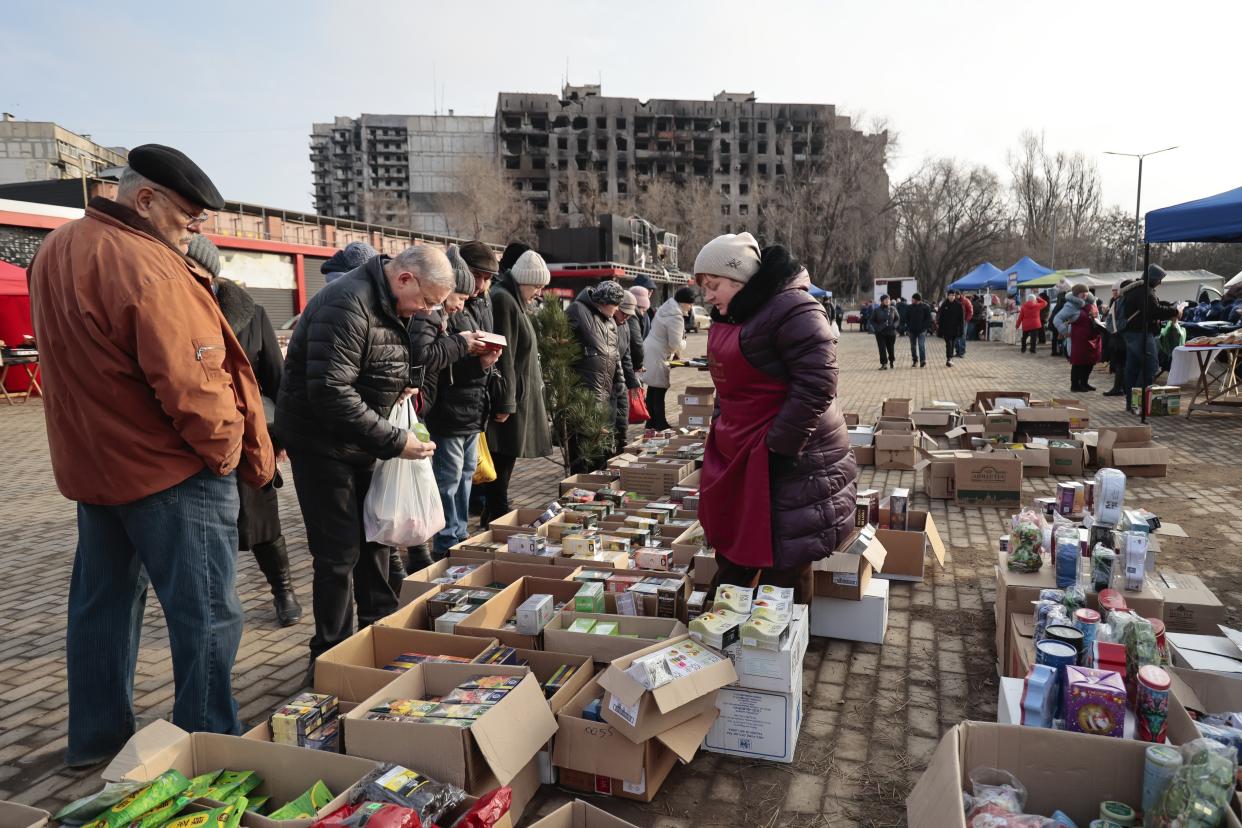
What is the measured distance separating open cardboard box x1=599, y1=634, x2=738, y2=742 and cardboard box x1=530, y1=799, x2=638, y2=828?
Result: 379 mm

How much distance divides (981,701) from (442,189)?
344ft

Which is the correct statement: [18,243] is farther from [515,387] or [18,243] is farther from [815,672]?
[815,672]

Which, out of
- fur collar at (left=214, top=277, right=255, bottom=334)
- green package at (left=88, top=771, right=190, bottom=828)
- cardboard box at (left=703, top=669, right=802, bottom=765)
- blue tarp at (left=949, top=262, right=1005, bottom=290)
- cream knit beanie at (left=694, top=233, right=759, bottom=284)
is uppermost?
blue tarp at (left=949, top=262, right=1005, bottom=290)

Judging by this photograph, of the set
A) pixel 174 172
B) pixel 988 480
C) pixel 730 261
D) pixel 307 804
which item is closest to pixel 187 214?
pixel 174 172

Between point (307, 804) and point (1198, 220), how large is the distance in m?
9.56

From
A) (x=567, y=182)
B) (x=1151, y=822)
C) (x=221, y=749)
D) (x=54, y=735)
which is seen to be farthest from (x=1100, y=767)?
(x=567, y=182)

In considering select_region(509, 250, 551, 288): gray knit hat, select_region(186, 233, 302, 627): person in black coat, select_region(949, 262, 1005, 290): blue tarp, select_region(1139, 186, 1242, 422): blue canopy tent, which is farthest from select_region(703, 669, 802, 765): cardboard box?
select_region(949, 262, 1005, 290): blue tarp

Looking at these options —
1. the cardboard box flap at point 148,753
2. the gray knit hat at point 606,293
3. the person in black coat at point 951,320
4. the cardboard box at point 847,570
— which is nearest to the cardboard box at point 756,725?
the cardboard box at point 847,570

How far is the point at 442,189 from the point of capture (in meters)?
101

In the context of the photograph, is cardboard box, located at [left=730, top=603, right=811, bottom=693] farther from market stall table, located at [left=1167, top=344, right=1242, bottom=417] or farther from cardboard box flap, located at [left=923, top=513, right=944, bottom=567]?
market stall table, located at [left=1167, top=344, right=1242, bottom=417]

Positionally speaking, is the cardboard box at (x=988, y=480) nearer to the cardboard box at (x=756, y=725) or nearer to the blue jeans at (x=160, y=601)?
the cardboard box at (x=756, y=725)

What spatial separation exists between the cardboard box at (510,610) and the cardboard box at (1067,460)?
18.7ft

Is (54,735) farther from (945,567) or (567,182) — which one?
(567,182)

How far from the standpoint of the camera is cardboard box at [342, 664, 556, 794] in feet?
7.66
